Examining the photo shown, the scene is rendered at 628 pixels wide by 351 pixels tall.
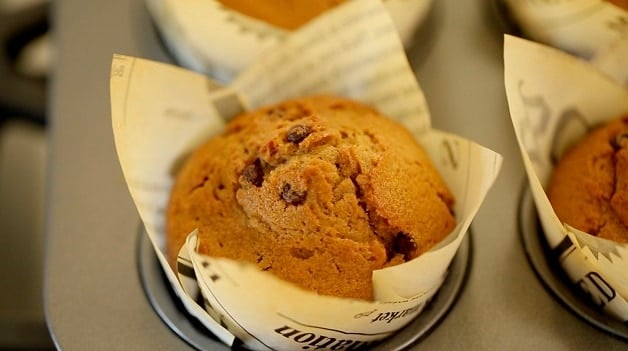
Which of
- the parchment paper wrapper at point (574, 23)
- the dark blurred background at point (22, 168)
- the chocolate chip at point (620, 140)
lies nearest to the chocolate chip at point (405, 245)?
the chocolate chip at point (620, 140)

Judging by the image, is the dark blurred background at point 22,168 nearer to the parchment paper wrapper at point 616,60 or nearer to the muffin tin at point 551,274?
the muffin tin at point 551,274

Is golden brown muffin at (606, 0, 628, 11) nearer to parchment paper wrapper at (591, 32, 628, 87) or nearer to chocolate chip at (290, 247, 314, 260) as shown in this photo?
parchment paper wrapper at (591, 32, 628, 87)

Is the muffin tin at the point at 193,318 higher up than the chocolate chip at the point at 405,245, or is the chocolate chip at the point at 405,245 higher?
the chocolate chip at the point at 405,245

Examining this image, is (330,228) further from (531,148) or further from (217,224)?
(531,148)

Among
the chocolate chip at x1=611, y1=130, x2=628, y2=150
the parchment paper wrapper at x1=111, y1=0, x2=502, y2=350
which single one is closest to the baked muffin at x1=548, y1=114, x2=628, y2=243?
the chocolate chip at x1=611, y1=130, x2=628, y2=150

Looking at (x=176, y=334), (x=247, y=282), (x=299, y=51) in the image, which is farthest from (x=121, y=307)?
(x=299, y=51)

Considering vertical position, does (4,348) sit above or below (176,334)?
below

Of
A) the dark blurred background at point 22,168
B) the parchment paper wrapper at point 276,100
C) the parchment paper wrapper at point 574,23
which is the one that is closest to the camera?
the parchment paper wrapper at point 276,100
